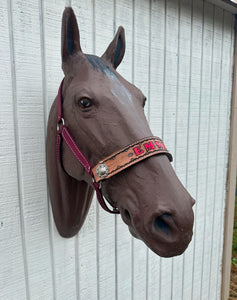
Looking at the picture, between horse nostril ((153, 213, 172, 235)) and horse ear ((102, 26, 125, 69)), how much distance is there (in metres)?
0.45

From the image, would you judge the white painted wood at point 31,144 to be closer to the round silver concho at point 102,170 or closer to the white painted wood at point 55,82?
the white painted wood at point 55,82

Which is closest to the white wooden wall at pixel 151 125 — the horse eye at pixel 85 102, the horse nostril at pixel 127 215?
the horse eye at pixel 85 102

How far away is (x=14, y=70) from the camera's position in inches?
29.1

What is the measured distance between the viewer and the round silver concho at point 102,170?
1.81ft

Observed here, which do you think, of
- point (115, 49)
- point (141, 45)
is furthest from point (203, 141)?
point (115, 49)

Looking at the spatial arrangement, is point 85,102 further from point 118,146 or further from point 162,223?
point 162,223

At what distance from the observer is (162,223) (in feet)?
1.64

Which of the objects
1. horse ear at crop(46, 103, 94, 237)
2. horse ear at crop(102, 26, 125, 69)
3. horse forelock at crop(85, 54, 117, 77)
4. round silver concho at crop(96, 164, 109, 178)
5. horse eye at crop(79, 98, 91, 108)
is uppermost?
horse ear at crop(102, 26, 125, 69)

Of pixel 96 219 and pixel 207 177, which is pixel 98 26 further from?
pixel 207 177

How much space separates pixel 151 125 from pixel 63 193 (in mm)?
559

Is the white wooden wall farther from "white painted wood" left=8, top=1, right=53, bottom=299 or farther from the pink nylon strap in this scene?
the pink nylon strap

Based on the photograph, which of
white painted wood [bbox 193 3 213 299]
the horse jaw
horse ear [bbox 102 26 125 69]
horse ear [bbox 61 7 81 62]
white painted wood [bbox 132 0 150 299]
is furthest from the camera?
white painted wood [bbox 193 3 213 299]

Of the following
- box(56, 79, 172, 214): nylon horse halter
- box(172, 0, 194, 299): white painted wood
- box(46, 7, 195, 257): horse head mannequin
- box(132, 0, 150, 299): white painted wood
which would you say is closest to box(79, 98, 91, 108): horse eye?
box(46, 7, 195, 257): horse head mannequin

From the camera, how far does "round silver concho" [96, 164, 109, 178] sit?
0.55 meters
